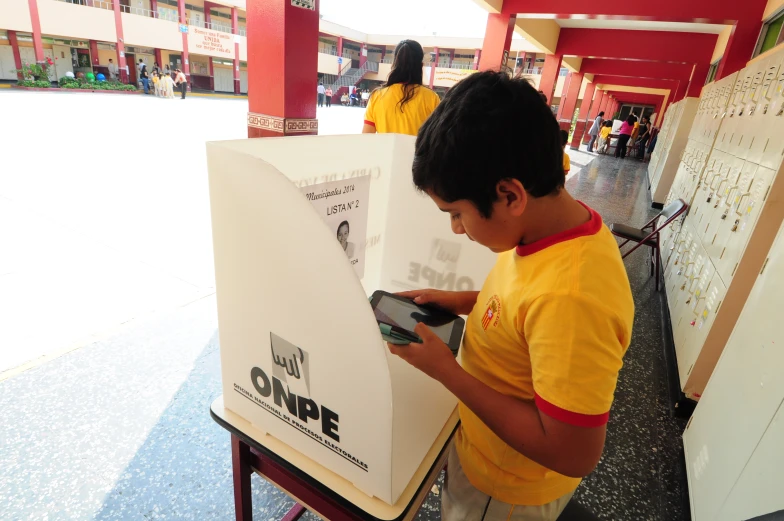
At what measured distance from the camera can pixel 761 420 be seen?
3.72ft

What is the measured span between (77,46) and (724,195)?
24.2 m

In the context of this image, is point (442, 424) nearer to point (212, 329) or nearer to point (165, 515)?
point (165, 515)

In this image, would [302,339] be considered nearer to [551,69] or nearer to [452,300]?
[452,300]

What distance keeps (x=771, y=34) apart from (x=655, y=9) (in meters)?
1.12

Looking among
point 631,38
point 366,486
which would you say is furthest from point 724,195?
point 631,38

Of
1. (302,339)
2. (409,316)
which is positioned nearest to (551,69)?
(409,316)

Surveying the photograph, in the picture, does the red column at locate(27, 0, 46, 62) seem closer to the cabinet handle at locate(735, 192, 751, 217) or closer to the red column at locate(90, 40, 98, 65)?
the red column at locate(90, 40, 98, 65)

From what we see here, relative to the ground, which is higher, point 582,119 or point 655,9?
point 655,9

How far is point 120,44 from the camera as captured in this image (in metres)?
17.9

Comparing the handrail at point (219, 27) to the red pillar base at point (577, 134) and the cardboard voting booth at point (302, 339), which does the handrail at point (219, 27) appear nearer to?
the red pillar base at point (577, 134)

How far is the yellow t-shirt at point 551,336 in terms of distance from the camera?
1.65 feet

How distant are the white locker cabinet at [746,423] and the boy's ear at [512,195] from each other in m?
0.97

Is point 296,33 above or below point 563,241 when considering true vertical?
above

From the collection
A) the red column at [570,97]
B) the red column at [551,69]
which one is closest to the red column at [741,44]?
the red column at [551,69]
